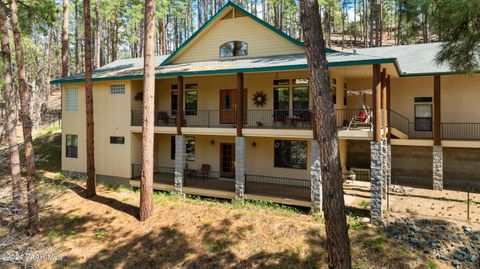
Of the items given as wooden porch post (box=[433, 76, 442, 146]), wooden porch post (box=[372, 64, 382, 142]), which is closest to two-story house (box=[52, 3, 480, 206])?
wooden porch post (box=[433, 76, 442, 146])

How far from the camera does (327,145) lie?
7008 mm

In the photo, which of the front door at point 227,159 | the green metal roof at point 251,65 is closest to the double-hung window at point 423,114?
the green metal roof at point 251,65

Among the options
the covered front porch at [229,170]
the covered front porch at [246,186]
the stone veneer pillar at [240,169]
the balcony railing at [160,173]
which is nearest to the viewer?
the covered front porch at [246,186]

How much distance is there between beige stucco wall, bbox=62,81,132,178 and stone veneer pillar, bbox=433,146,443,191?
16.0 metres

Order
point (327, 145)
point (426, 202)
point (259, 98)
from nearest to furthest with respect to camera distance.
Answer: point (327, 145)
point (426, 202)
point (259, 98)

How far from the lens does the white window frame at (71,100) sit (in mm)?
19625

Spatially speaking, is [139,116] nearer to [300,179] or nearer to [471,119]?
[300,179]

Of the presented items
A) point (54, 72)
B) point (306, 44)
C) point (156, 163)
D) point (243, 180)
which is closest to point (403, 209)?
point (243, 180)

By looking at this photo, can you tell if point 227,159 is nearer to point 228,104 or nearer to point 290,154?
point 228,104

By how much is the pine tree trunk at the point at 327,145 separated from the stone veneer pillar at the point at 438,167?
12.0m

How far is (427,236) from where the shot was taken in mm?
11328

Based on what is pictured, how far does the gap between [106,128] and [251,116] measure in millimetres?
8462

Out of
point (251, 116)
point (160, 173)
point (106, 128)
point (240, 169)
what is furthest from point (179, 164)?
point (106, 128)

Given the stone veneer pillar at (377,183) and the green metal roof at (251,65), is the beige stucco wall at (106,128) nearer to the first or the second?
the green metal roof at (251,65)
